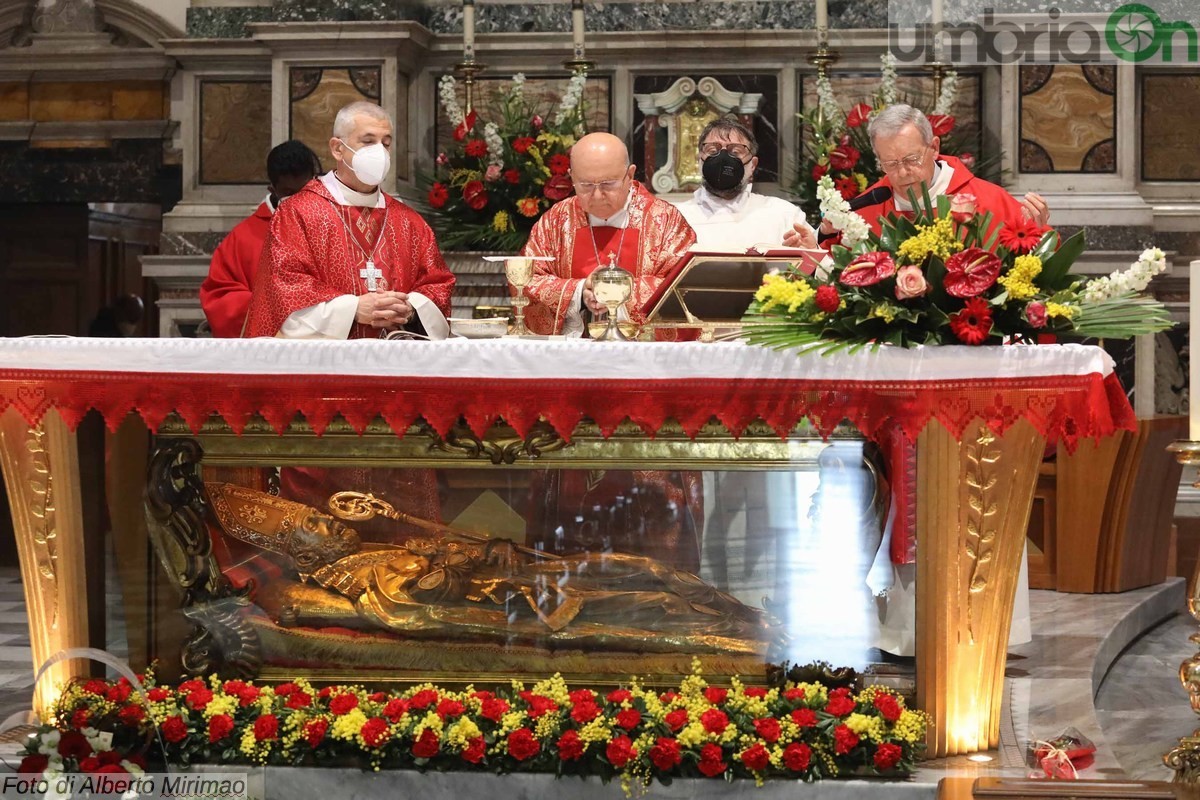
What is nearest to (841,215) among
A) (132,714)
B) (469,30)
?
(132,714)

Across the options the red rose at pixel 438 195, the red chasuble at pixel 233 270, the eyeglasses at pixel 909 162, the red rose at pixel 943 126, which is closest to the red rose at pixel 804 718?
the eyeglasses at pixel 909 162

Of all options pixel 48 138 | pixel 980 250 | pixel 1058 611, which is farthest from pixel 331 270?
pixel 48 138

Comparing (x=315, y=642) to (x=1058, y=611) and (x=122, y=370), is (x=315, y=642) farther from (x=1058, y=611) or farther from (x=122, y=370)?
(x=1058, y=611)

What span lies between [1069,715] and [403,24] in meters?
3.97

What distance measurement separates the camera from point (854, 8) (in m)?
7.02

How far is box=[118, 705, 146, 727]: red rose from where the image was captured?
3812 millimetres

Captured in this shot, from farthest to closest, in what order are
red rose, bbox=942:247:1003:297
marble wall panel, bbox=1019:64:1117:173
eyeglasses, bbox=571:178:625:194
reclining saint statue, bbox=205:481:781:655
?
marble wall panel, bbox=1019:64:1117:173, eyeglasses, bbox=571:178:625:194, reclining saint statue, bbox=205:481:781:655, red rose, bbox=942:247:1003:297

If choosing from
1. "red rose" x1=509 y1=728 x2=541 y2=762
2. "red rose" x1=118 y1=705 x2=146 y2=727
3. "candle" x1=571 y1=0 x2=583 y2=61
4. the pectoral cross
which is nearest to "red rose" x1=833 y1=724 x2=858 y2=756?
Answer: "red rose" x1=509 y1=728 x2=541 y2=762

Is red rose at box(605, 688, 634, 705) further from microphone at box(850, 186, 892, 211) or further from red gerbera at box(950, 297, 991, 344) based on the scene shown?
microphone at box(850, 186, 892, 211)

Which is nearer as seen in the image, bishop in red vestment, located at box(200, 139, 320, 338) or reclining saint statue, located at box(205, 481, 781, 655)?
reclining saint statue, located at box(205, 481, 781, 655)

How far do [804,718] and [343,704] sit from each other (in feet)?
3.50

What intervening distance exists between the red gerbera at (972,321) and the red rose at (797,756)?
975mm

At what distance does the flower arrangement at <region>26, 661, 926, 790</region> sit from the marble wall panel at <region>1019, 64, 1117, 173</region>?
3618mm

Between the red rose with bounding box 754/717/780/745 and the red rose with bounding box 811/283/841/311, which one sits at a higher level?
the red rose with bounding box 811/283/841/311
